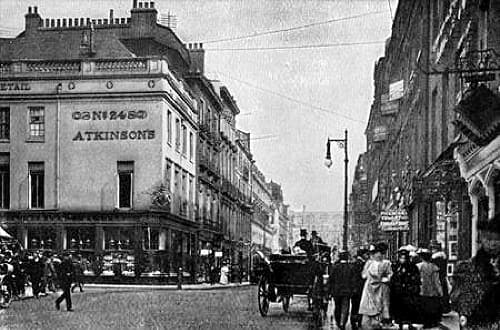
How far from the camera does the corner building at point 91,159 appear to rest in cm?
3741

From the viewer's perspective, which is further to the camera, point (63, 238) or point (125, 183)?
point (125, 183)

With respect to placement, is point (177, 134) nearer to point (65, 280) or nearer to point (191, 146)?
point (191, 146)

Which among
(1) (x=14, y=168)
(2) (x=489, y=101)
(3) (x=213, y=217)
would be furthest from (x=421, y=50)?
(3) (x=213, y=217)

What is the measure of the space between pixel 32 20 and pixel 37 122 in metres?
5.23

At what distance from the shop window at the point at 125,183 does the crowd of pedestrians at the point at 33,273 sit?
6998 mm

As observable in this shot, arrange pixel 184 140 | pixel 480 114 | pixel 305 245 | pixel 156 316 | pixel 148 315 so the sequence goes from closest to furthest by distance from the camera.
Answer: pixel 480 114 → pixel 156 316 → pixel 148 315 → pixel 305 245 → pixel 184 140

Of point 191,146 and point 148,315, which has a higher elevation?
point 191,146

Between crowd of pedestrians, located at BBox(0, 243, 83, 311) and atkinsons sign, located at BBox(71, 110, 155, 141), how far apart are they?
812cm

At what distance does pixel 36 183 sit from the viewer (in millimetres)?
37656

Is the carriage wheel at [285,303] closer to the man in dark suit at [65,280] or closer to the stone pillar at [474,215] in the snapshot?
the stone pillar at [474,215]

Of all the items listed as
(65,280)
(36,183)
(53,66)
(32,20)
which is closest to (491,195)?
(65,280)

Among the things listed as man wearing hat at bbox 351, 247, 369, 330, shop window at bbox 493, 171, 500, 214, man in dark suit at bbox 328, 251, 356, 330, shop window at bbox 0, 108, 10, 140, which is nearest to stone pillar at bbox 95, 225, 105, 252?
shop window at bbox 0, 108, 10, 140

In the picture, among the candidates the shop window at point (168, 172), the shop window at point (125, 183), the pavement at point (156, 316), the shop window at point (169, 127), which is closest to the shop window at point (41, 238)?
the shop window at point (125, 183)

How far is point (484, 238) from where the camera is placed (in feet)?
24.0
